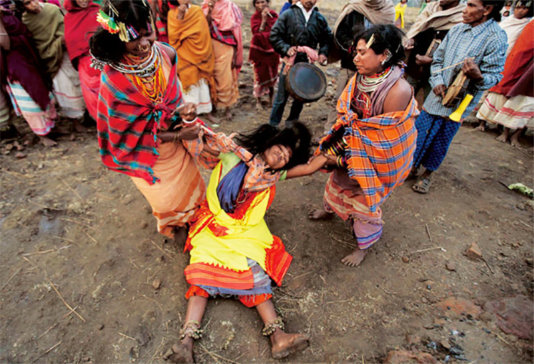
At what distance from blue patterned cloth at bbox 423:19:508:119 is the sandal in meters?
0.86

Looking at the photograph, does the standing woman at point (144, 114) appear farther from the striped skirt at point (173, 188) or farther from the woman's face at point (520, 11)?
the woman's face at point (520, 11)

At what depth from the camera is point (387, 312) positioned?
2162 millimetres

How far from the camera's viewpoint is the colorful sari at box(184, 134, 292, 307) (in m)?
1.99

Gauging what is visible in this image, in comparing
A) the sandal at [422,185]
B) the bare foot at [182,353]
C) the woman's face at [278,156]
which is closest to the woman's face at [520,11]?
the sandal at [422,185]

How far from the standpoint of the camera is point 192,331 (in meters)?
1.88

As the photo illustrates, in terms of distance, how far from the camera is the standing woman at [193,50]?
4133mm

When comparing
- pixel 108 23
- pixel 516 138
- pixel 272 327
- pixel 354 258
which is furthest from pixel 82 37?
pixel 516 138

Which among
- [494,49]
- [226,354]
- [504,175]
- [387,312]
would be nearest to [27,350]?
[226,354]

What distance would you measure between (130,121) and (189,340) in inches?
61.1

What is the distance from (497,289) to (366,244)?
1.13 metres

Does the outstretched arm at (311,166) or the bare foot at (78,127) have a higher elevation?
the outstretched arm at (311,166)

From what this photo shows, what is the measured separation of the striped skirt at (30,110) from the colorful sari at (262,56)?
336 centimetres

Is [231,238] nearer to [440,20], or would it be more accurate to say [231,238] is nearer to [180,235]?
[180,235]

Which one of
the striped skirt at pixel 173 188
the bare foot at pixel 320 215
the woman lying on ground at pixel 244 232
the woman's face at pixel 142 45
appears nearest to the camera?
the woman's face at pixel 142 45
